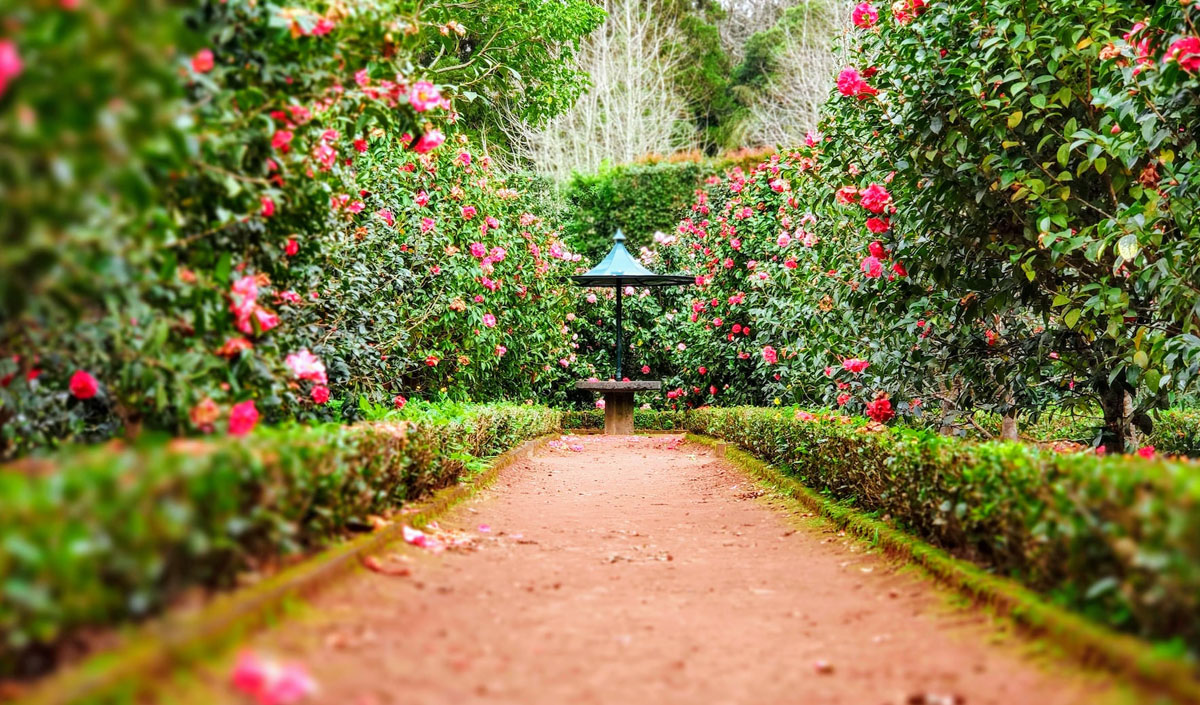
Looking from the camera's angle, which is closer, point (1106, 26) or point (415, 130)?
point (415, 130)

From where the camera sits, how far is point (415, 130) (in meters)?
4.80

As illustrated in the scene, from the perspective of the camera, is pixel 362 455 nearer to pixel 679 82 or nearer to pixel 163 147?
pixel 163 147

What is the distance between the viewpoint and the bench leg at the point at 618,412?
51.5ft

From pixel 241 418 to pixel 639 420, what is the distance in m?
13.6

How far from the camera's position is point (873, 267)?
6562 millimetres

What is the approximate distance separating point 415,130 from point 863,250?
3795mm

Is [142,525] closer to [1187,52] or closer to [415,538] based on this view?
[415,538]

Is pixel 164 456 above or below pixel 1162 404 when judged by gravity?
above

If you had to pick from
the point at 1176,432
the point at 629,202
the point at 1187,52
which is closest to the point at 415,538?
the point at 1187,52

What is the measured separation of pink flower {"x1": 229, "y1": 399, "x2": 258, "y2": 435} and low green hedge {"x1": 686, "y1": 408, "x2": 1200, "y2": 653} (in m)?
2.85

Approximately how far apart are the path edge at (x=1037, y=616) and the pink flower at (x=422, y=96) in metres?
3.15

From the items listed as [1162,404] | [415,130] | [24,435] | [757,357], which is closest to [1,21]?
[24,435]

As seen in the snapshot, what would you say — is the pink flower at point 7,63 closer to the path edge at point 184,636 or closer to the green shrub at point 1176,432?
the path edge at point 184,636

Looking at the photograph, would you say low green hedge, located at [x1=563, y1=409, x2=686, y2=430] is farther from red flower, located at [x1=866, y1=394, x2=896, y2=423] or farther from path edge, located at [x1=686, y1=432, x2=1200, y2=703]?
path edge, located at [x1=686, y1=432, x2=1200, y2=703]
